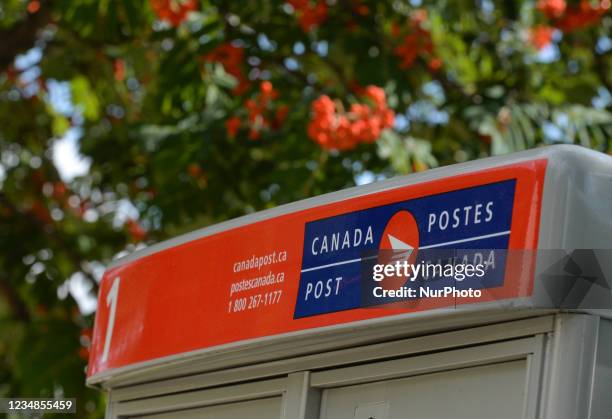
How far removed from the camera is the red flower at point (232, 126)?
19.9ft

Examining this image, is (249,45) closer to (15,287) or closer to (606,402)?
(15,287)

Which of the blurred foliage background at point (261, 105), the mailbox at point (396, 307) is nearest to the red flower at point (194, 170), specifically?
the blurred foliage background at point (261, 105)

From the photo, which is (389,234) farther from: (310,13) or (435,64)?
(435,64)

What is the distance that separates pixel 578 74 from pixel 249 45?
6.69 ft

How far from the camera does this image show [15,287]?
786 centimetres

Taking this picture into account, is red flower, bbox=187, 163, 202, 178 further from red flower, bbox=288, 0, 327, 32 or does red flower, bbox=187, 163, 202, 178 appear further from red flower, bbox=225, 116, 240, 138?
red flower, bbox=288, 0, 327, 32

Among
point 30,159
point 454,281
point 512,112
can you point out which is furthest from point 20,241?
point 454,281
